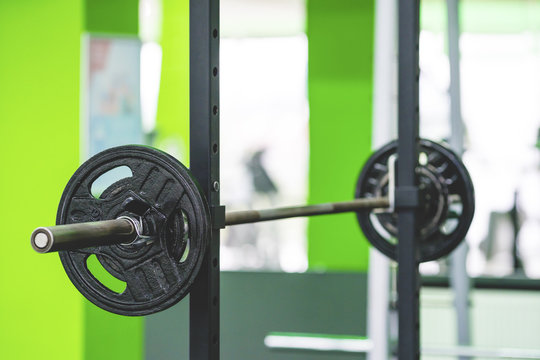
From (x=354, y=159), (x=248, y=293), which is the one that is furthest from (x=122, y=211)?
(x=354, y=159)

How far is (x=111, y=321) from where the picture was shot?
304cm

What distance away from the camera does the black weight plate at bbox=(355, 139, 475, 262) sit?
55.6 inches

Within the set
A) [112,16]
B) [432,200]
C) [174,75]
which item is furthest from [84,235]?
[174,75]

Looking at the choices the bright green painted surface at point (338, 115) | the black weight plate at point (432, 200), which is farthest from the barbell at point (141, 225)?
the bright green painted surface at point (338, 115)

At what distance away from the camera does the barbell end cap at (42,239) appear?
65 centimetres

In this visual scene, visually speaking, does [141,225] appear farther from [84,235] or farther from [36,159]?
[36,159]

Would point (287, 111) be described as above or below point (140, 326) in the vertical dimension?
above

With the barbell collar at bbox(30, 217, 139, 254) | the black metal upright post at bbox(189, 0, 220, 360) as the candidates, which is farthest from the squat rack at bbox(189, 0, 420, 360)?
the barbell collar at bbox(30, 217, 139, 254)

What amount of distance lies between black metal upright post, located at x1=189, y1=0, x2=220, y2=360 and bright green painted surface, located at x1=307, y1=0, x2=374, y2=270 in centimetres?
263

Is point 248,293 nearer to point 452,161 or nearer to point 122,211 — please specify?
point 452,161

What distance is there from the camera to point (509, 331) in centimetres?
429

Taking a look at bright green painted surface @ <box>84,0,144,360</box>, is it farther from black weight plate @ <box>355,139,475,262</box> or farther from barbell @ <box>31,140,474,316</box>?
barbell @ <box>31,140,474,316</box>

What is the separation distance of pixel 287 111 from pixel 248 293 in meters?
3.44

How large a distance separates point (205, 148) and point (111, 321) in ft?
7.71
